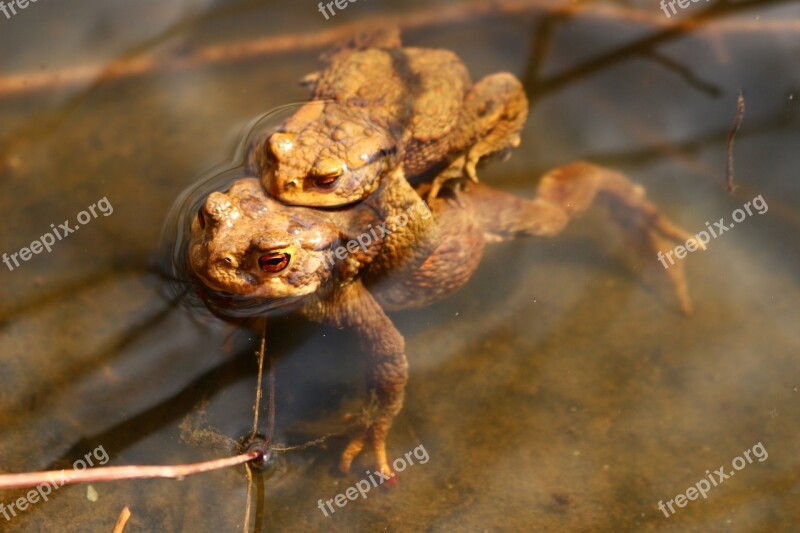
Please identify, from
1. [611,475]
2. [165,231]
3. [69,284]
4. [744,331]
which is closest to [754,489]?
[611,475]

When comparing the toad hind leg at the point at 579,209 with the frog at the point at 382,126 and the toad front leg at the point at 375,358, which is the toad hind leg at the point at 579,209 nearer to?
the frog at the point at 382,126

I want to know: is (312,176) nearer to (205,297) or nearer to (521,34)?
(205,297)

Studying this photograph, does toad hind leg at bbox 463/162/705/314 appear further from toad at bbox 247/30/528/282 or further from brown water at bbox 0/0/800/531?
toad at bbox 247/30/528/282

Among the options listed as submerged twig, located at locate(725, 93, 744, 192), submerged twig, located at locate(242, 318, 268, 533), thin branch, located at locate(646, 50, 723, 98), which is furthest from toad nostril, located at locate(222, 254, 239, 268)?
thin branch, located at locate(646, 50, 723, 98)

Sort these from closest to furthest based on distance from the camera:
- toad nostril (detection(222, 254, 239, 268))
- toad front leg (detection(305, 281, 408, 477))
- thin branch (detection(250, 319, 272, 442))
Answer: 1. toad nostril (detection(222, 254, 239, 268))
2. thin branch (detection(250, 319, 272, 442))
3. toad front leg (detection(305, 281, 408, 477))

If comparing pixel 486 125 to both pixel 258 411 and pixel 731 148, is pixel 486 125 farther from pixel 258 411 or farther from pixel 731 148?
pixel 258 411
